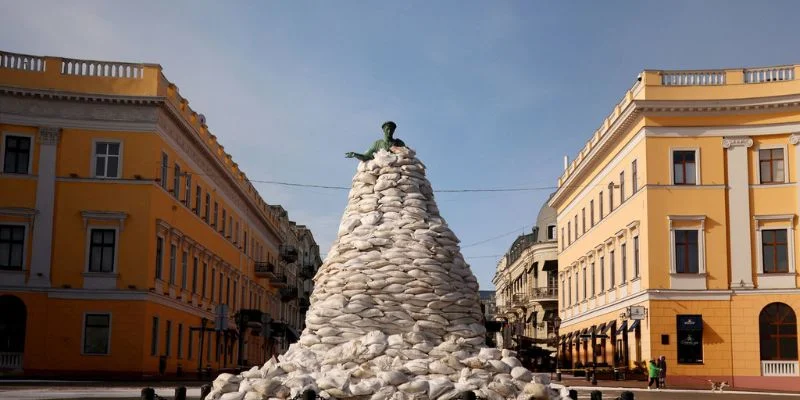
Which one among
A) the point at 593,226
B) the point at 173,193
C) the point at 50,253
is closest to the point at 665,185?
the point at 593,226

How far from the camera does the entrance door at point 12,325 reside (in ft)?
121

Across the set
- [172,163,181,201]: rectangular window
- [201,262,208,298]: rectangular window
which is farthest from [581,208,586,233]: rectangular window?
[172,163,181,201]: rectangular window

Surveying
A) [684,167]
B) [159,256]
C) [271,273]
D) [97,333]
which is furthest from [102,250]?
[271,273]

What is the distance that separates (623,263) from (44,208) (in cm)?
2404

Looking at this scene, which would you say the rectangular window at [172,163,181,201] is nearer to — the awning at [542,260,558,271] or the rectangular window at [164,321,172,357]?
the rectangular window at [164,321,172,357]

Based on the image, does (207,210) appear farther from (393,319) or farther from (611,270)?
(393,319)

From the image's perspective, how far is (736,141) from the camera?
127 ft

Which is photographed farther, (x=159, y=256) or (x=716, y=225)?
(x=159, y=256)

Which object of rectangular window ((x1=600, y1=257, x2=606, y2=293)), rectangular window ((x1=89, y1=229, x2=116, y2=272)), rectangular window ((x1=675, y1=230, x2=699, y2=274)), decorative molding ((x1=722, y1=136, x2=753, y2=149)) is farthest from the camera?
rectangular window ((x1=600, y1=257, x2=606, y2=293))

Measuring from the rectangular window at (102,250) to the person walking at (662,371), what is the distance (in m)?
20.8

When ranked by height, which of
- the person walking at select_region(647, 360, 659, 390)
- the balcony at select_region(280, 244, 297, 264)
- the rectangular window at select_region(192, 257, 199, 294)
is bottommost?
the person walking at select_region(647, 360, 659, 390)

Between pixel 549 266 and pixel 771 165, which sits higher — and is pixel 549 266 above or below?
below

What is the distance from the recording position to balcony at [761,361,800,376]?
1431 inches

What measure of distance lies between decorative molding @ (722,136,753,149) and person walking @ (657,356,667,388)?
8802 millimetres
